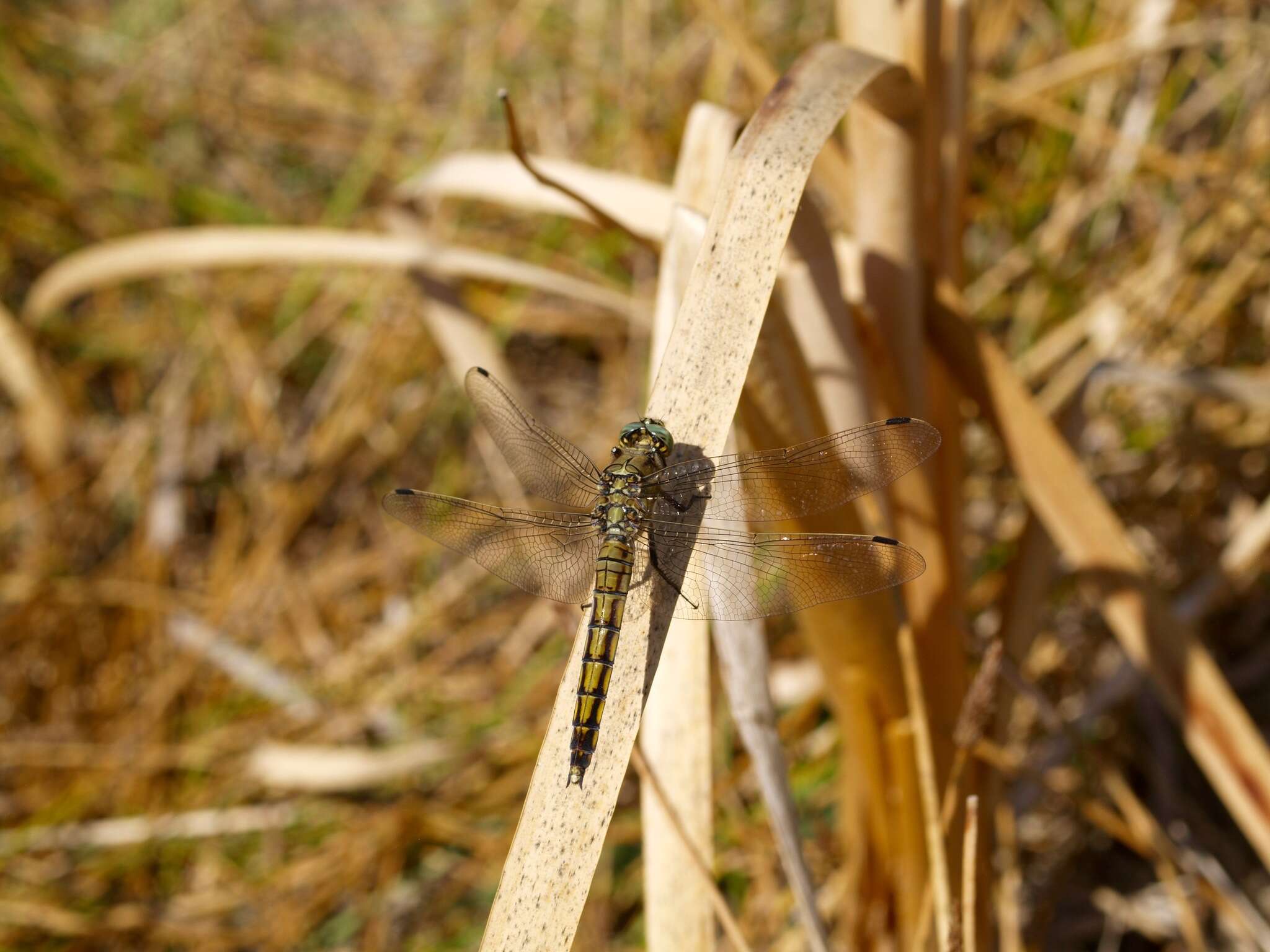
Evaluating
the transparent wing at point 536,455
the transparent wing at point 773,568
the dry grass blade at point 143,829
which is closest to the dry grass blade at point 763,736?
the transparent wing at point 773,568

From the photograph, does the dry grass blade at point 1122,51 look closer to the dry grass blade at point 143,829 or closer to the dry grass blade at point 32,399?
the dry grass blade at point 143,829

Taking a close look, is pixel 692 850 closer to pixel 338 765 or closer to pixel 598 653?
pixel 598 653

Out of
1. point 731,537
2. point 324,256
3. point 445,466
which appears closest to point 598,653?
point 731,537

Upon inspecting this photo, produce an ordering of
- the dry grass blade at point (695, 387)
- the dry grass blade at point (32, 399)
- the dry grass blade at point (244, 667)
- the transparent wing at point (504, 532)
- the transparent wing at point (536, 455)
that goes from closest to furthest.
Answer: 1. the dry grass blade at point (695, 387)
2. the transparent wing at point (504, 532)
3. the transparent wing at point (536, 455)
4. the dry grass blade at point (244, 667)
5. the dry grass blade at point (32, 399)

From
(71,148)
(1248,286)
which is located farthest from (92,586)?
(1248,286)

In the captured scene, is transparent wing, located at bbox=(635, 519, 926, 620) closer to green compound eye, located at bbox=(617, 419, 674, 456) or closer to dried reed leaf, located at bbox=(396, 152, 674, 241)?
green compound eye, located at bbox=(617, 419, 674, 456)

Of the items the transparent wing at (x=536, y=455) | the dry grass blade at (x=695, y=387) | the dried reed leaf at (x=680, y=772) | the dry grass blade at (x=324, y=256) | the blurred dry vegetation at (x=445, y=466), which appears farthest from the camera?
the blurred dry vegetation at (x=445, y=466)

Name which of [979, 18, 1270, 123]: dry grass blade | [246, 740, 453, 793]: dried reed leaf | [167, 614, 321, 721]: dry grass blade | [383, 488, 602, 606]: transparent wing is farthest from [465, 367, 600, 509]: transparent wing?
[979, 18, 1270, 123]: dry grass blade
